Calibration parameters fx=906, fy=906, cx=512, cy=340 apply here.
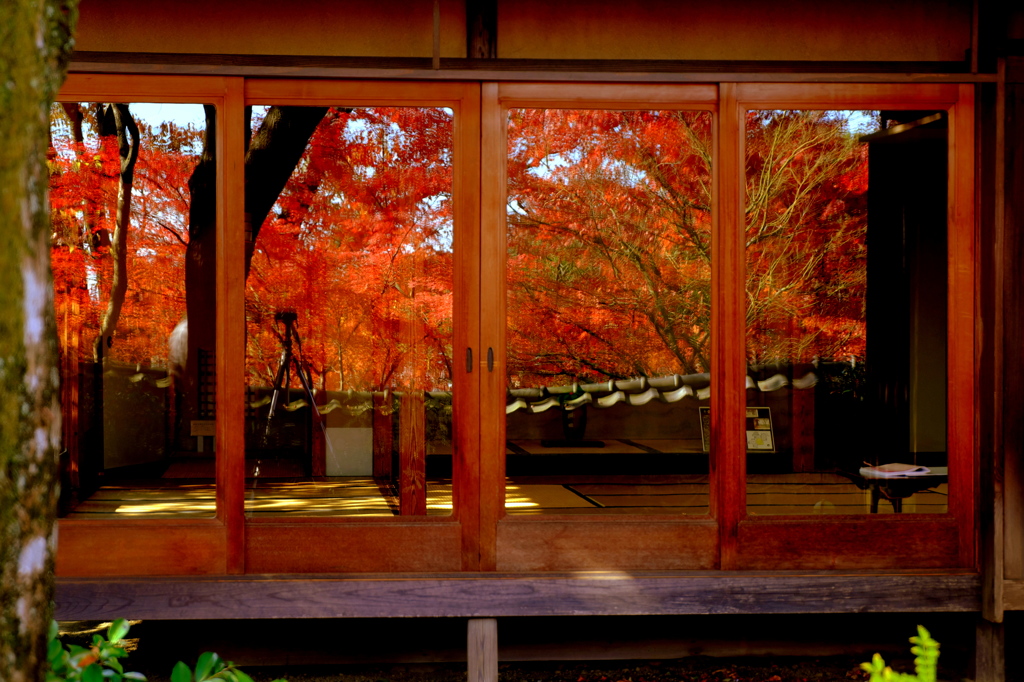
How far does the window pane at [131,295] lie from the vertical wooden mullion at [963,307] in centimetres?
454

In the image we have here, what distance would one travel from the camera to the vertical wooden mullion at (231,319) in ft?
12.1

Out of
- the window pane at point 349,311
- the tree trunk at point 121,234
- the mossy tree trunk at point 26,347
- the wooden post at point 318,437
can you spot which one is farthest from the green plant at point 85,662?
the tree trunk at point 121,234

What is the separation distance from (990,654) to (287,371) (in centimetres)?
499

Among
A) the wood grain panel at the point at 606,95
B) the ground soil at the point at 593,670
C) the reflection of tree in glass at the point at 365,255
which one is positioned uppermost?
the wood grain panel at the point at 606,95

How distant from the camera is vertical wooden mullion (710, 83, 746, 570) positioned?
3842mm

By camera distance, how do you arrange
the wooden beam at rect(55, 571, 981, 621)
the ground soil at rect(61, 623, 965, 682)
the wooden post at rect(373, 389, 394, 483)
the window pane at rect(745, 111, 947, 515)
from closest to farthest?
1. the wooden beam at rect(55, 571, 981, 621)
2. the ground soil at rect(61, 623, 965, 682)
3. the wooden post at rect(373, 389, 394, 483)
4. the window pane at rect(745, 111, 947, 515)

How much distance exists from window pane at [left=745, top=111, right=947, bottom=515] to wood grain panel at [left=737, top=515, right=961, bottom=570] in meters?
2.30

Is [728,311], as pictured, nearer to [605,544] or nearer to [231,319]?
[605,544]

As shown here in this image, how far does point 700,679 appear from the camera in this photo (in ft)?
13.6

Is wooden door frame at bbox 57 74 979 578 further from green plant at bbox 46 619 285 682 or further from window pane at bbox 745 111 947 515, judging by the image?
window pane at bbox 745 111 947 515

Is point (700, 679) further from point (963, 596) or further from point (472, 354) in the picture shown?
point (472, 354)

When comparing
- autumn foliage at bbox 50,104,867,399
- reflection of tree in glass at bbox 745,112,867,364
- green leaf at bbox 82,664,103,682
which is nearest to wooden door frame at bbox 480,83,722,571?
autumn foliage at bbox 50,104,867,399

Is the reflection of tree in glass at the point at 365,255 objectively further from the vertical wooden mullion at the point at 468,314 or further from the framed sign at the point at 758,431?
the framed sign at the point at 758,431

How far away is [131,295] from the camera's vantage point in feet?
24.7
